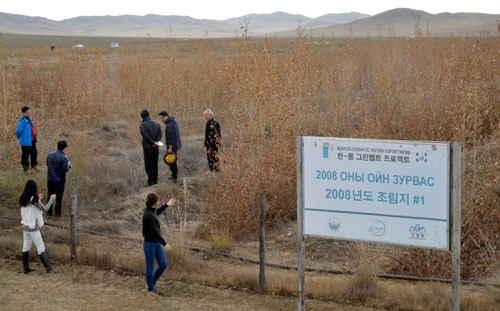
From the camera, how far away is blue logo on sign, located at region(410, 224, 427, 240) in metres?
5.58

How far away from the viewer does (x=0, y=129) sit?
1597 cm

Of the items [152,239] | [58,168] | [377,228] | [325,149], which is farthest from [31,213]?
[377,228]

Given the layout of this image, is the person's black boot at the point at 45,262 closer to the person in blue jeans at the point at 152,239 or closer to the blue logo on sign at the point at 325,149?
the person in blue jeans at the point at 152,239

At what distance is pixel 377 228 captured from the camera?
5758mm

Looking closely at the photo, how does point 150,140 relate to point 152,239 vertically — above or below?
above

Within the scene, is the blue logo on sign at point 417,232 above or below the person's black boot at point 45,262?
above

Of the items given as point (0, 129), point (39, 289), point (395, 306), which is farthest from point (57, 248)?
point (0, 129)

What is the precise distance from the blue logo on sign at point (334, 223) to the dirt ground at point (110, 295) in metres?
1.54

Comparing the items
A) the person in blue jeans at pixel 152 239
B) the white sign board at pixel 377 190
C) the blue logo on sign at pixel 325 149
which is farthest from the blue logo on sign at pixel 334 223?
the person in blue jeans at pixel 152 239

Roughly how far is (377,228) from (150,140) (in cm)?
784

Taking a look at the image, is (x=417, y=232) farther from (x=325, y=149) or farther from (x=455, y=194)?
(x=325, y=149)

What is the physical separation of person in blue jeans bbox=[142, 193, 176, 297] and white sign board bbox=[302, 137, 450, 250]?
7.09 feet

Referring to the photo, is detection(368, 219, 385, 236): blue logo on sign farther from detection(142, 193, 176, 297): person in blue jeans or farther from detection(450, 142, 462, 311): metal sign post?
detection(142, 193, 176, 297): person in blue jeans

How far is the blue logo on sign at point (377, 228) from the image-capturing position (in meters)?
5.73
